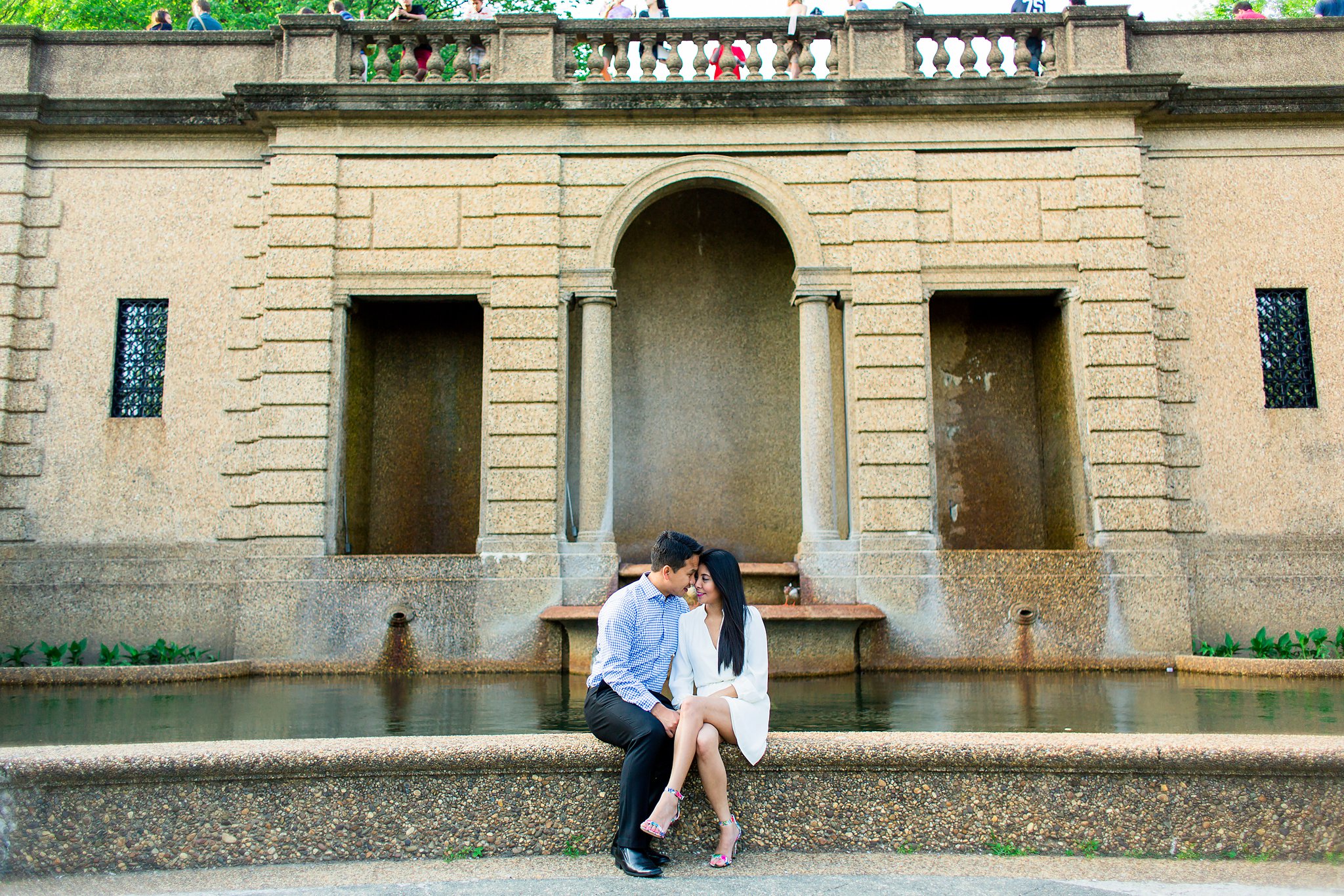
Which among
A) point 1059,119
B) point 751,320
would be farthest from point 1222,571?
point 751,320

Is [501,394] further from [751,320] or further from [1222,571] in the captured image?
[1222,571]

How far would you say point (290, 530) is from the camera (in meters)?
12.9

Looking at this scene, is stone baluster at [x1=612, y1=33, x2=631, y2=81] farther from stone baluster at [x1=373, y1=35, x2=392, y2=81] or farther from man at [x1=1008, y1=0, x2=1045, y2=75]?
man at [x1=1008, y1=0, x2=1045, y2=75]

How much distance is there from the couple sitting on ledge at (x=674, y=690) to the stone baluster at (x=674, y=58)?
980 centimetres

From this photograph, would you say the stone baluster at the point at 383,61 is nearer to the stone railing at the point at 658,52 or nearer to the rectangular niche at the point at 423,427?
the stone railing at the point at 658,52

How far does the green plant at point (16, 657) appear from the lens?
12.1m

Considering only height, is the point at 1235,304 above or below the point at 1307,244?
below

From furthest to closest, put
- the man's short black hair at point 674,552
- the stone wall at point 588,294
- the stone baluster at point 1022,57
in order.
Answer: the stone baluster at point 1022,57
the stone wall at point 588,294
the man's short black hair at point 674,552

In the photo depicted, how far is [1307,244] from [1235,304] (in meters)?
1.37

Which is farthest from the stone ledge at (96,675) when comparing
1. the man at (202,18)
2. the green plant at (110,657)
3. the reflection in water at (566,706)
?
the man at (202,18)

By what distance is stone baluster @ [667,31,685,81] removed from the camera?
45.2 ft

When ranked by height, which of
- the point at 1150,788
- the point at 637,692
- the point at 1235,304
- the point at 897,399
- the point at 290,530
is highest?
the point at 1235,304

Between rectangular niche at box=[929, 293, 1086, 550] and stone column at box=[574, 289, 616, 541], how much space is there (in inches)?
193

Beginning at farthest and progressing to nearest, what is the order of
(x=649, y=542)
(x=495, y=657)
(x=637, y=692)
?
1. (x=649, y=542)
2. (x=495, y=657)
3. (x=637, y=692)
